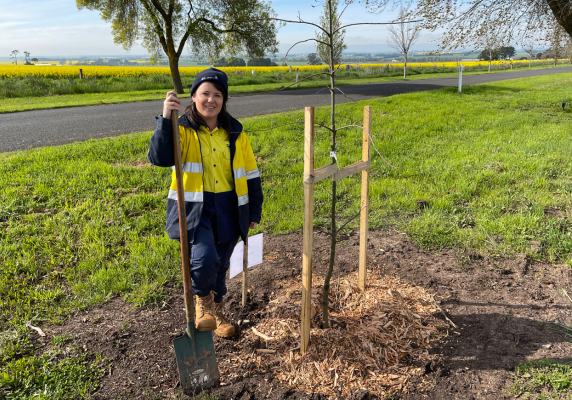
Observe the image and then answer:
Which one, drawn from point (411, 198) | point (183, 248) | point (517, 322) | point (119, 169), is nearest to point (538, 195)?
point (411, 198)

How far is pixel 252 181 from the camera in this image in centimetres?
288

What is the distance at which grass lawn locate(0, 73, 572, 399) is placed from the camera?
10.9ft

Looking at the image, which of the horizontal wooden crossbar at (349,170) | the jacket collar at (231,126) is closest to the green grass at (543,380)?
the horizontal wooden crossbar at (349,170)

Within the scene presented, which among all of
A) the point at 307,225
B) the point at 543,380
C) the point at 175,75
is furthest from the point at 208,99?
the point at 175,75

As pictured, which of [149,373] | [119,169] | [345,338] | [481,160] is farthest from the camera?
[481,160]

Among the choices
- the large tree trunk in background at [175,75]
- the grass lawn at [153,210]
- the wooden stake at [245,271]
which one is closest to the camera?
the wooden stake at [245,271]

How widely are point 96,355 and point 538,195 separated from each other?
564cm

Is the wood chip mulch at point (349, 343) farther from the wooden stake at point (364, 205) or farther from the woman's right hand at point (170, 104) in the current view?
the woman's right hand at point (170, 104)

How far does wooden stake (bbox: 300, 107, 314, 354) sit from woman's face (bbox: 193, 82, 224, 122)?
0.66 m

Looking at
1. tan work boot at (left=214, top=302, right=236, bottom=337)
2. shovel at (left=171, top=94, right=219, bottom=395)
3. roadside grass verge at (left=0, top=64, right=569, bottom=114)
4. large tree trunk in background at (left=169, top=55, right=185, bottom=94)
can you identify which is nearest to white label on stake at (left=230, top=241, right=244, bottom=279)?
tan work boot at (left=214, top=302, right=236, bottom=337)

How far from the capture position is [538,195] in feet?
17.6

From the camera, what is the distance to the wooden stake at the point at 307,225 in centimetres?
230

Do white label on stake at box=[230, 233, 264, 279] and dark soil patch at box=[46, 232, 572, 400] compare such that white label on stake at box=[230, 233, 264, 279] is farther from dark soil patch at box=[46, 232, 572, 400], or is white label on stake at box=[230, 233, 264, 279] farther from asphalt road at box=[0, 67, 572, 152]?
asphalt road at box=[0, 67, 572, 152]

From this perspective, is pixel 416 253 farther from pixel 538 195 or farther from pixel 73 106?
pixel 73 106
